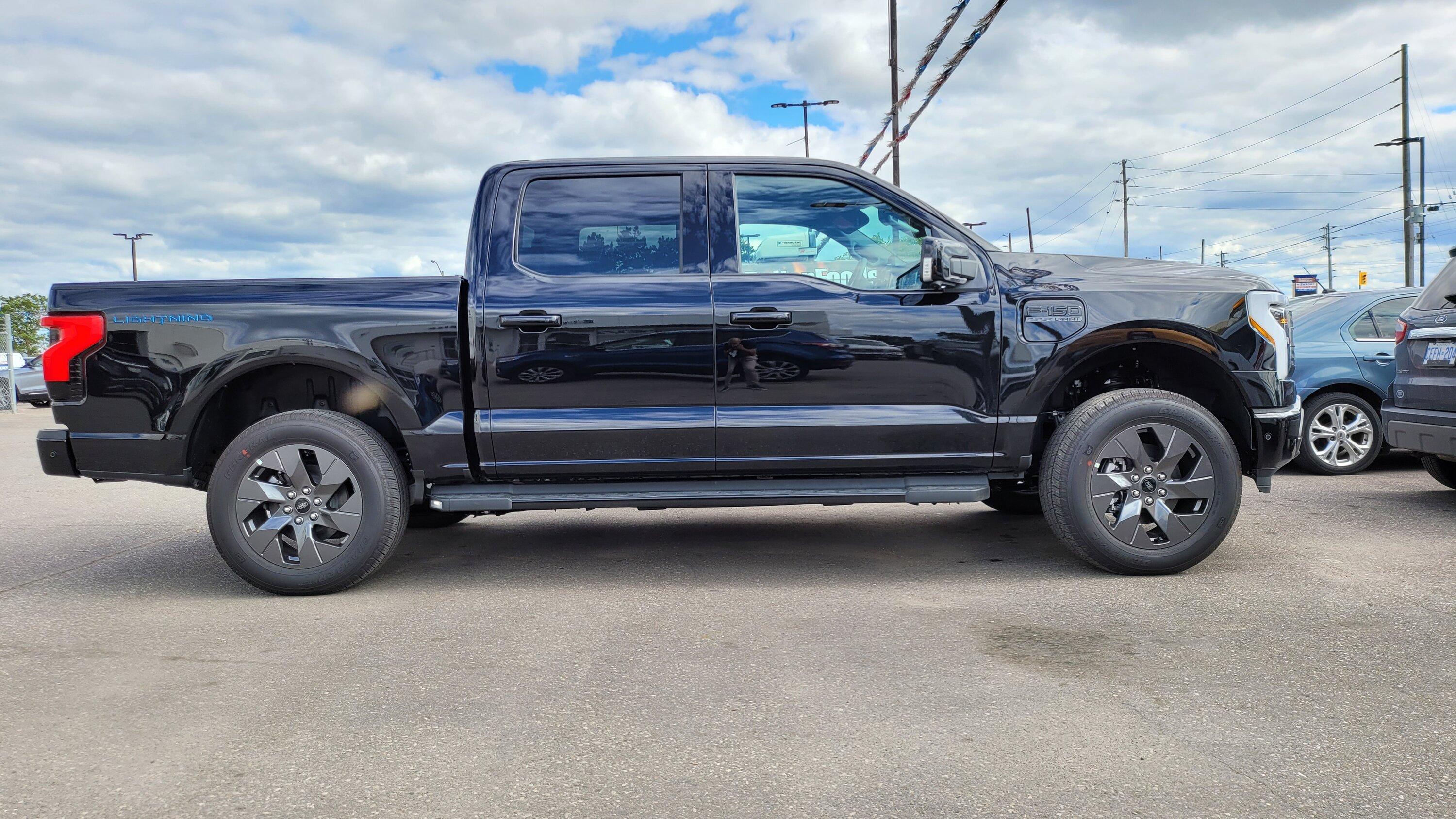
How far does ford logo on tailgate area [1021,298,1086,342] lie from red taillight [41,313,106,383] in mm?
4114

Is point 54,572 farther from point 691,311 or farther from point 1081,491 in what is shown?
point 1081,491

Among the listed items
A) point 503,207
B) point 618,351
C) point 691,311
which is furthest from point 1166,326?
point 503,207

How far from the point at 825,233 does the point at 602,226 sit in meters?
1.03

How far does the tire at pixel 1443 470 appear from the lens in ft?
22.0

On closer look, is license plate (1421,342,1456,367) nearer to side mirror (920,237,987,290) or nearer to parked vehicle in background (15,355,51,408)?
side mirror (920,237,987,290)

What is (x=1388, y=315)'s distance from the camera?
814 centimetres

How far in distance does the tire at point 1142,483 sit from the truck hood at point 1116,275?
52 centimetres

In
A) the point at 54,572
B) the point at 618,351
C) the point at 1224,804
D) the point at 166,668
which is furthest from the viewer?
the point at 54,572

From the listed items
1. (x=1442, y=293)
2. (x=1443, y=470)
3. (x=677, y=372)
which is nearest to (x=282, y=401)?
(x=677, y=372)

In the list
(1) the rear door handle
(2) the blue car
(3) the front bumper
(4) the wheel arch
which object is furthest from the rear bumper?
(4) the wheel arch

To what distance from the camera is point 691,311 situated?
14.8 ft

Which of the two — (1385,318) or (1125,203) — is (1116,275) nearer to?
(1385,318)

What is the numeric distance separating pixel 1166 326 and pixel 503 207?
309 cm

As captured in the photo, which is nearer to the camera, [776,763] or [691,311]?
[776,763]
